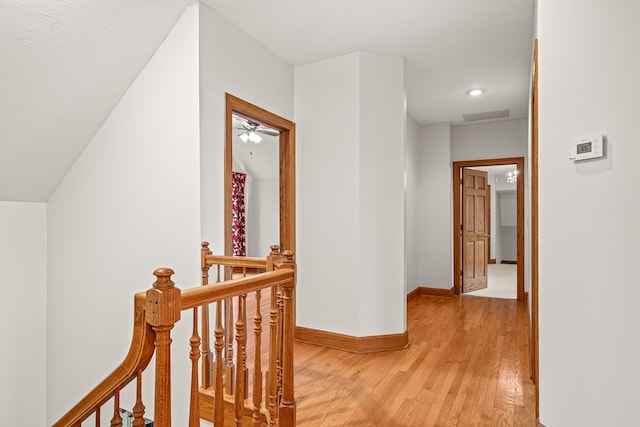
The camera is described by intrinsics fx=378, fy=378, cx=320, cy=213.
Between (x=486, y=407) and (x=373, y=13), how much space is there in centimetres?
284

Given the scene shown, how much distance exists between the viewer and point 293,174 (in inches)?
146

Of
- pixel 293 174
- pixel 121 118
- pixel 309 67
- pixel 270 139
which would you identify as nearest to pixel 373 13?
pixel 309 67

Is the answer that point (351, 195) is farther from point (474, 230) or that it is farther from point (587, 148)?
point (474, 230)

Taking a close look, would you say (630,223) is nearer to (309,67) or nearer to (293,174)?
(293,174)

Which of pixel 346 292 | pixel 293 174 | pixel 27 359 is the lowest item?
pixel 27 359

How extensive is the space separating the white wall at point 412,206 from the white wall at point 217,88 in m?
2.97

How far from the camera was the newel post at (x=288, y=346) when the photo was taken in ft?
6.13

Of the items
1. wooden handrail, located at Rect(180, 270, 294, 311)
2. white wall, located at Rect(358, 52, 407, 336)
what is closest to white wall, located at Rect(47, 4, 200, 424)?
wooden handrail, located at Rect(180, 270, 294, 311)

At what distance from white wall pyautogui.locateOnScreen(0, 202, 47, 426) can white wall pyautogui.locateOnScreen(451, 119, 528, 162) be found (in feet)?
18.2

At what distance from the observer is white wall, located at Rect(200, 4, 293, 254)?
2652 millimetres

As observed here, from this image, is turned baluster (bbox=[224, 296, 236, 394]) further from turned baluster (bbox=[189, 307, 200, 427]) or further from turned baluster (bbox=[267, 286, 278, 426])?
turned baluster (bbox=[189, 307, 200, 427])

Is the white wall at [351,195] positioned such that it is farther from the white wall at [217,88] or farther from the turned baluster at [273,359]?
the turned baluster at [273,359]

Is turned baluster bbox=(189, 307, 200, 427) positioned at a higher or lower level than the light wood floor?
higher

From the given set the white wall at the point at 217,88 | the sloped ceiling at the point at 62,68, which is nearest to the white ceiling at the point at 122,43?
the sloped ceiling at the point at 62,68
